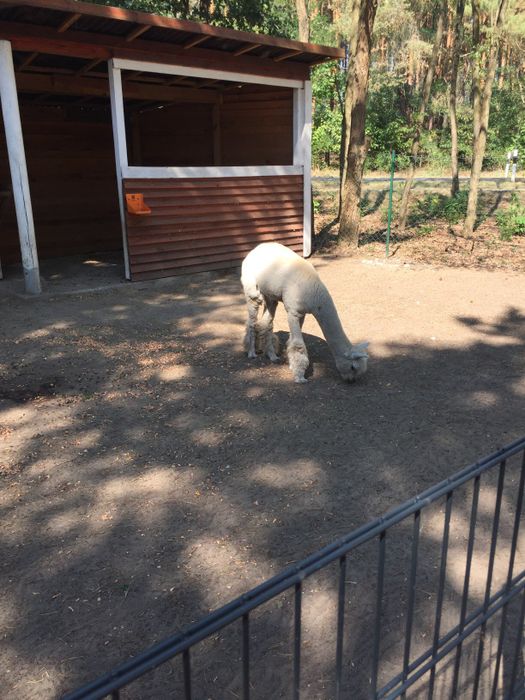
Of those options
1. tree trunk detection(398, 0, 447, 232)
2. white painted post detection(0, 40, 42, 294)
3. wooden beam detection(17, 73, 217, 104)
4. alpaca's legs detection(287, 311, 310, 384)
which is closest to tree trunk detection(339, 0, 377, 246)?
tree trunk detection(398, 0, 447, 232)

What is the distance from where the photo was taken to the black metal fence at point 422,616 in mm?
1260

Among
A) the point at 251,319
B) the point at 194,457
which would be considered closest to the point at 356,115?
the point at 251,319

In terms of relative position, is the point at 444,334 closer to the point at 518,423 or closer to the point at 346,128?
the point at 518,423

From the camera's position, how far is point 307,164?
11.7m

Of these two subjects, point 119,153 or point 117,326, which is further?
point 119,153

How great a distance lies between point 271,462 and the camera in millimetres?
4219

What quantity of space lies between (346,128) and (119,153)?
6.35 m

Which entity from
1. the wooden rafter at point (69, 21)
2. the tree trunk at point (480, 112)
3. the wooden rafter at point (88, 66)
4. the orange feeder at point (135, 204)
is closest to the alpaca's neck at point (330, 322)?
the orange feeder at point (135, 204)

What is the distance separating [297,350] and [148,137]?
35.5ft

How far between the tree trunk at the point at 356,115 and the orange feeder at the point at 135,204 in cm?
510

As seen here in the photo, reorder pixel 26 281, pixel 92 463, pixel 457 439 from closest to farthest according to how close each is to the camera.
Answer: pixel 92 463, pixel 457 439, pixel 26 281

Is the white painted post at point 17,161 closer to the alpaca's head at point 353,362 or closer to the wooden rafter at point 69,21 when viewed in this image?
the wooden rafter at point 69,21

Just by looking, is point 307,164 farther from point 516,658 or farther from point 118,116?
point 516,658

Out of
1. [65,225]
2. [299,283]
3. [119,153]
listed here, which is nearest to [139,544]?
[299,283]
